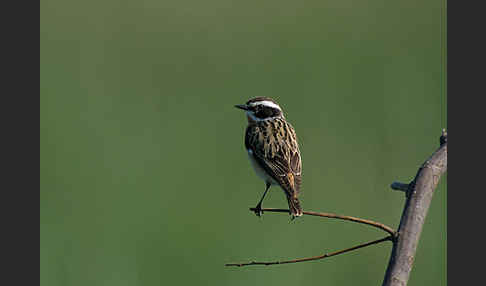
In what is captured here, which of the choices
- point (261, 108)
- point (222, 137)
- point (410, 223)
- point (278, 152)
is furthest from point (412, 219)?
point (222, 137)

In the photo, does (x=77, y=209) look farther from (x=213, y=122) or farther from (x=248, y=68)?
(x=248, y=68)

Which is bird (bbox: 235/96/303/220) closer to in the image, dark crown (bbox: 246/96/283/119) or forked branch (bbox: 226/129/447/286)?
dark crown (bbox: 246/96/283/119)

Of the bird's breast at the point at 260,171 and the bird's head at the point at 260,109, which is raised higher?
the bird's head at the point at 260,109

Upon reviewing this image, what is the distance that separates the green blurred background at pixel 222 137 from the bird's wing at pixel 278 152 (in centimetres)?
107

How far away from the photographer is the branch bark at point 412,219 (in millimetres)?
2264

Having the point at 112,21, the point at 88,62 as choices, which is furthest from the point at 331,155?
the point at 112,21

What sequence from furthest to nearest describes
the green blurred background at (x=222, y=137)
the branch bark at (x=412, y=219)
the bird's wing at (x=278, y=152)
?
the green blurred background at (x=222, y=137)
the bird's wing at (x=278, y=152)
the branch bark at (x=412, y=219)

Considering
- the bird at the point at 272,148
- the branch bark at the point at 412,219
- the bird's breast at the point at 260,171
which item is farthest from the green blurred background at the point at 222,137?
the branch bark at the point at 412,219

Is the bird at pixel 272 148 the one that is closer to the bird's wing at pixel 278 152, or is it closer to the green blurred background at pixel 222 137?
the bird's wing at pixel 278 152

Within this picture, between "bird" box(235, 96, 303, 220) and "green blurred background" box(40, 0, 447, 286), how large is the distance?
1.04m

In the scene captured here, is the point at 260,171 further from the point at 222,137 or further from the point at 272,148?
the point at 222,137

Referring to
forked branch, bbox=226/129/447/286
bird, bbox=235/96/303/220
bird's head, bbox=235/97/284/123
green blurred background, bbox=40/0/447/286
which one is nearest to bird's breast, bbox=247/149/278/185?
bird, bbox=235/96/303/220

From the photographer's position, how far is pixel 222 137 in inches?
317

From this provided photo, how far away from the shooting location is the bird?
16.6 feet
